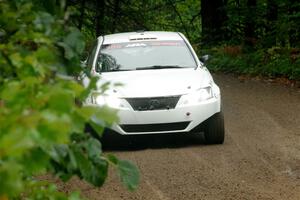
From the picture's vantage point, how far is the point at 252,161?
786cm

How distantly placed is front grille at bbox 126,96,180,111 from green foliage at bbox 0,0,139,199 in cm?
563

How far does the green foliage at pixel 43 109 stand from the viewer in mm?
1337

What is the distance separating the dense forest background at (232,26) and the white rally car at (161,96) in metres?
7.67

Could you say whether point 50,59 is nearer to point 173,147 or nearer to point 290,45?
point 173,147

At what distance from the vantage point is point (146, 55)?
977cm

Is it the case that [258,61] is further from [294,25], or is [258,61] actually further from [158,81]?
[158,81]

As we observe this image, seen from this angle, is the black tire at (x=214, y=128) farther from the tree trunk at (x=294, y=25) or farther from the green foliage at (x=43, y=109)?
the tree trunk at (x=294, y=25)

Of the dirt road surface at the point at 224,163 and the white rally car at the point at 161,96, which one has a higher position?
the white rally car at the point at 161,96

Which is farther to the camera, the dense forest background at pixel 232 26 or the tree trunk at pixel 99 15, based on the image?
the tree trunk at pixel 99 15

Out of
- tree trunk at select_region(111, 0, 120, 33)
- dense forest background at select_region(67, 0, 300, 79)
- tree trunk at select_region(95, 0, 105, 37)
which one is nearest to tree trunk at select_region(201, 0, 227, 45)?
dense forest background at select_region(67, 0, 300, 79)

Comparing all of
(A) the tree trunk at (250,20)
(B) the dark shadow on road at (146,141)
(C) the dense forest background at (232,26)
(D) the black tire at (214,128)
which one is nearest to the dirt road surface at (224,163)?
(B) the dark shadow on road at (146,141)

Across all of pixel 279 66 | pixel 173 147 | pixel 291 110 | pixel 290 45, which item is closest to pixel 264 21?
pixel 290 45

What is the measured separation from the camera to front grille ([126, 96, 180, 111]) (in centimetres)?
834

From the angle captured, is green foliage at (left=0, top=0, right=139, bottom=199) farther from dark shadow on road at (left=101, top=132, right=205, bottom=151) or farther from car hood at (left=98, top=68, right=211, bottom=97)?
dark shadow on road at (left=101, top=132, right=205, bottom=151)
